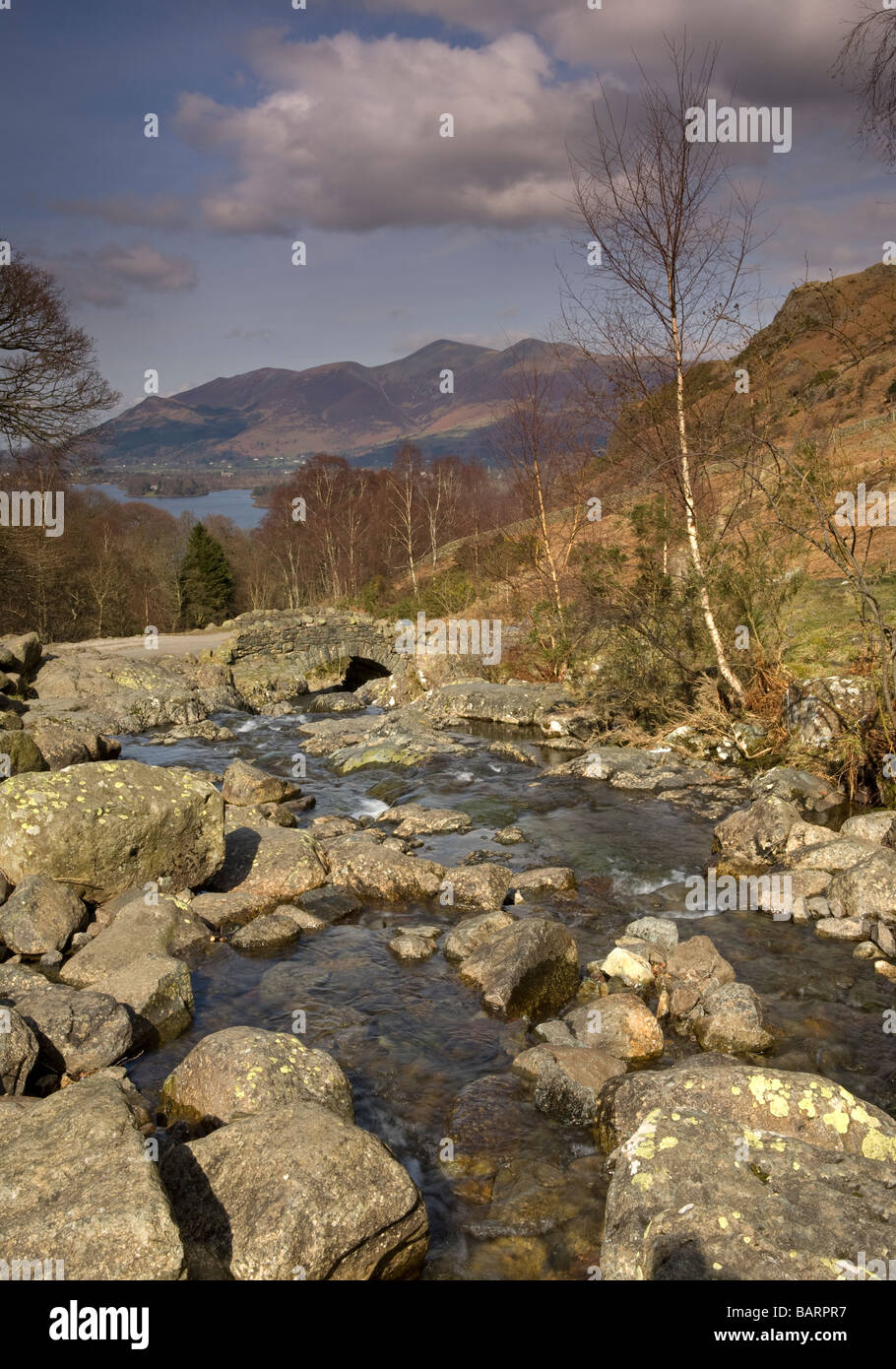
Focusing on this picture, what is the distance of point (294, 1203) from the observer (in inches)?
150

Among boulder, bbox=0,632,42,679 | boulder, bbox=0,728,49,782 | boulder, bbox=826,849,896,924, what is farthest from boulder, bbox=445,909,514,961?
boulder, bbox=0,632,42,679

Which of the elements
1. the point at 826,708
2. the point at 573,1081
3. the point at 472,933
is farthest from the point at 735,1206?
the point at 826,708

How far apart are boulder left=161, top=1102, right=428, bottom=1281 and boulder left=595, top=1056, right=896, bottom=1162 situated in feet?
4.64

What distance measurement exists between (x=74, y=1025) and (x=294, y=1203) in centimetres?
290

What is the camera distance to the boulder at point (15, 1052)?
504 centimetres

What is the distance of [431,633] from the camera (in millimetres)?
24766

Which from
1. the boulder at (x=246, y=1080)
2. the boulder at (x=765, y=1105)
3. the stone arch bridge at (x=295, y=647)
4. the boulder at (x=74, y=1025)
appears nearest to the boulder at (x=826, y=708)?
the boulder at (x=765, y=1105)

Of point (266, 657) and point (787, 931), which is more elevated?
point (266, 657)

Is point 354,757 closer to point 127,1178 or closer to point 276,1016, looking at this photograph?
point 276,1016

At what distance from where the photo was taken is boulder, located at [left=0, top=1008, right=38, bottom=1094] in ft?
16.5

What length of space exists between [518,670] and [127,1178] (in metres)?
18.2

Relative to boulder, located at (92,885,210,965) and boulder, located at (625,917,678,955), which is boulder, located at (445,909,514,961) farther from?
boulder, located at (92,885,210,965)
